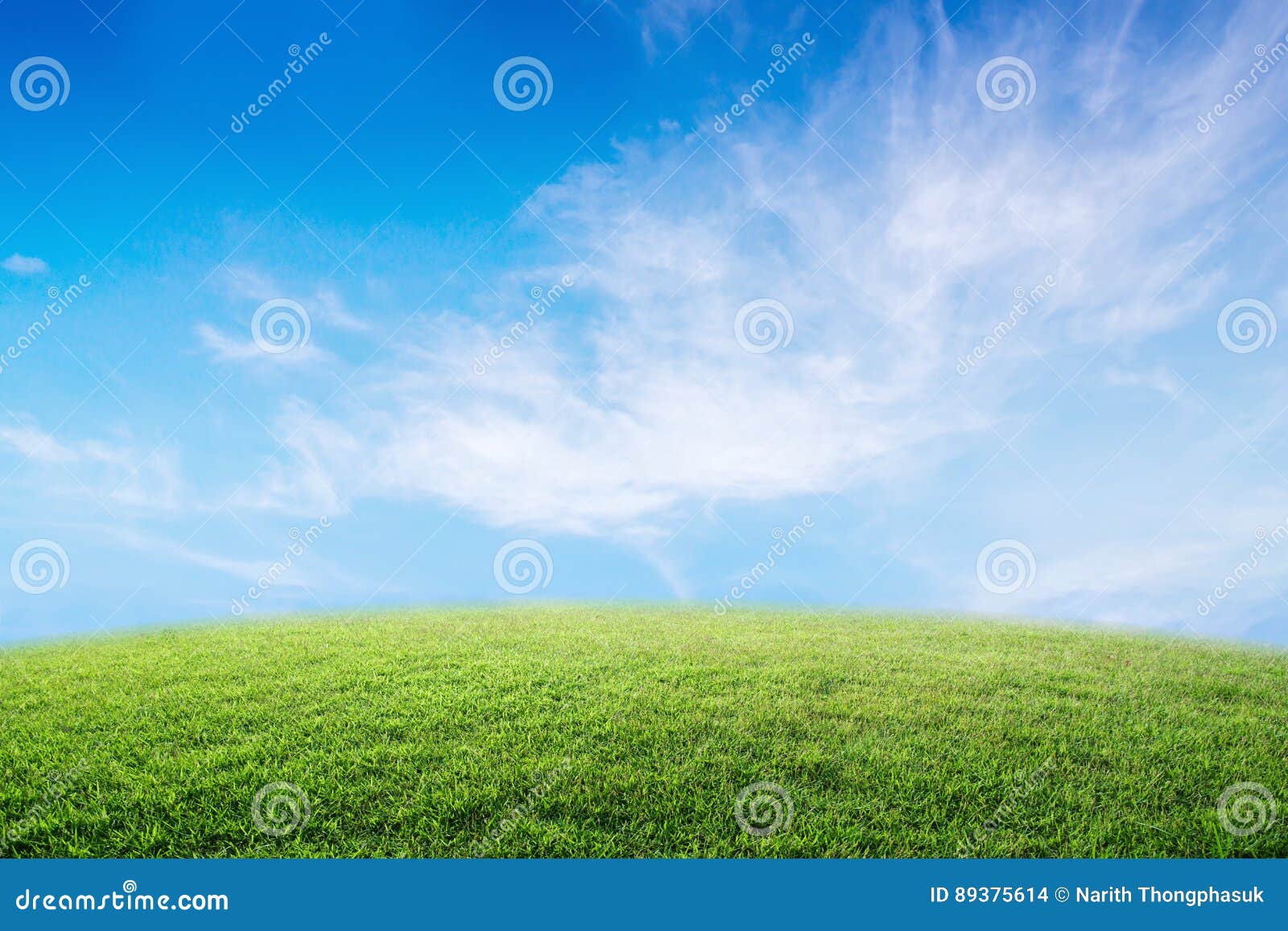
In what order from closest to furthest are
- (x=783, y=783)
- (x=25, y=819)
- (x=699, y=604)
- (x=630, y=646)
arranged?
1. (x=25, y=819)
2. (x=783, y=783)
3. (x=630, y=646)
4. (x=699, y=604)

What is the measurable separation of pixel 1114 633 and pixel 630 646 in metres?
9.71

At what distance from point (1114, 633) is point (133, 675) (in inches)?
638

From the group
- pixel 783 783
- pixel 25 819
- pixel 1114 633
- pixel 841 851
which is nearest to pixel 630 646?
pixel 783 783

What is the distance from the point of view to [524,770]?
546cm

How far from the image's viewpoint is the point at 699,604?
1569 cm

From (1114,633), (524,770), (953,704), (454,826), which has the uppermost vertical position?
(1114,633)

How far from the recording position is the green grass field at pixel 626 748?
475 cm

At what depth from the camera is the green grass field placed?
4750mm

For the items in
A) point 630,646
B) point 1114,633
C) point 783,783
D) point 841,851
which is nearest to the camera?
point 841,851

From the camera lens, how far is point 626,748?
5.93 m

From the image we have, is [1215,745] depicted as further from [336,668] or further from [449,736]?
[336,668]

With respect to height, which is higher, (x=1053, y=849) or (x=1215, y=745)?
(x=1215, y=745)

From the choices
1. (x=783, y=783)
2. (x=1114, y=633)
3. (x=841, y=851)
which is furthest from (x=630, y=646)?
(x=1114, y=633)

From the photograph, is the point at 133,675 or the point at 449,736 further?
the point at 133,675
